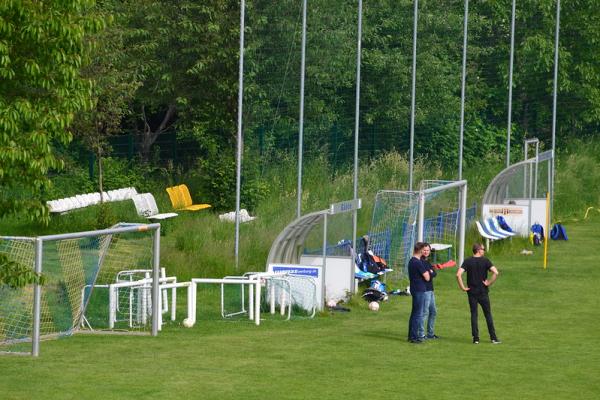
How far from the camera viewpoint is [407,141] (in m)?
41.5

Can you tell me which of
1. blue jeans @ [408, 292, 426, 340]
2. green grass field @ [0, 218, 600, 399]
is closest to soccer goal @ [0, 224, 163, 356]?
green grass field @ [0, 218, 600, 399]

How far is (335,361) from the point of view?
64.2ft

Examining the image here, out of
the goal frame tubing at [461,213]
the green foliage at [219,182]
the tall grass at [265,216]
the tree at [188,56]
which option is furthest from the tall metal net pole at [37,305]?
the tree at [188,56]

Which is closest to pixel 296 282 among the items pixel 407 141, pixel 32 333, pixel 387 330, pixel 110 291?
pixel 387 330

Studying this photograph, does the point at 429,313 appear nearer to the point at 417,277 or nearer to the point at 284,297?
the point at 417,277

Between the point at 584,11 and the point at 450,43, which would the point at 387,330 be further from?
the point at 584,11

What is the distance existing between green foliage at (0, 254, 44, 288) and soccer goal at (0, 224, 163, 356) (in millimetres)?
3430

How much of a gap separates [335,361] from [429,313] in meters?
2.52

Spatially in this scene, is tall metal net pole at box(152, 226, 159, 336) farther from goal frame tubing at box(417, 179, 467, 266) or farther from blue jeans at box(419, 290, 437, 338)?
goal frame tubing at box(417, 179, 467, 266)

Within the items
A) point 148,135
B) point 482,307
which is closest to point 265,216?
point 482,307

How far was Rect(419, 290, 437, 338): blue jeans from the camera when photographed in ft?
69.1

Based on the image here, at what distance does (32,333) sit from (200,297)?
23.3 ft

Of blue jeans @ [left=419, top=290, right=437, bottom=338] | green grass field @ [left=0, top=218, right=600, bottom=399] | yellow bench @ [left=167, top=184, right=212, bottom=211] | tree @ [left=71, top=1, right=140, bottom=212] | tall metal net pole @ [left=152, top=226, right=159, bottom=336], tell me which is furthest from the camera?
yellow bench @ [left=167, top=184, right=212, bottom=211]

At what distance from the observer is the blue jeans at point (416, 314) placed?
20.9 meters
